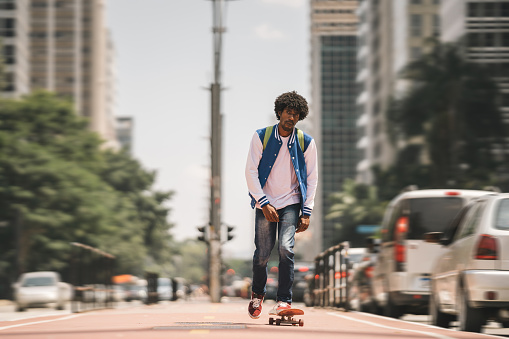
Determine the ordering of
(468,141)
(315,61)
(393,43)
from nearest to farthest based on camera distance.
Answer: (468,141) < (393,43) < (315,61)

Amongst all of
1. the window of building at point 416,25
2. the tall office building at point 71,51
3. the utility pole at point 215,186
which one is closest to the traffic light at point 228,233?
the utility pole at point 215,186

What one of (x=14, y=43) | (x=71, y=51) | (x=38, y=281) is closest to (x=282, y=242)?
(x=38, y=281)

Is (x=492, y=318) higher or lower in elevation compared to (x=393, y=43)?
lower

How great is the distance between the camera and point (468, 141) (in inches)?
2227

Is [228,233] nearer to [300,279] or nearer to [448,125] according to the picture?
[300,279]

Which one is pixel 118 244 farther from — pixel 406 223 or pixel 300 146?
pixel 300 146

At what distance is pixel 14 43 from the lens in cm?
10050

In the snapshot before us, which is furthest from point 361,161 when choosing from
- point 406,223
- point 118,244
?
point 406,223

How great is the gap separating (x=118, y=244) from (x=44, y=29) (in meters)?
81.6

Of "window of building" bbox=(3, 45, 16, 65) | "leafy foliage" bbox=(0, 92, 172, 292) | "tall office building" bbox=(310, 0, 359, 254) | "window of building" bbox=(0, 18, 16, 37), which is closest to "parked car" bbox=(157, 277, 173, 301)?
"leafy foliage" bbox=(0, 92, 172, 292)

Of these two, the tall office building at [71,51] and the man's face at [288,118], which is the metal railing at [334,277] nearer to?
the man's face at [288,118]

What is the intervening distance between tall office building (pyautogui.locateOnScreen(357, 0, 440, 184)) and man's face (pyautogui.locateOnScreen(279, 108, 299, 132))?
222 ft

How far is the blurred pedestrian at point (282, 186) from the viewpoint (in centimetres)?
857

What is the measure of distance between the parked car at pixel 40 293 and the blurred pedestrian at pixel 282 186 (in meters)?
25.8
